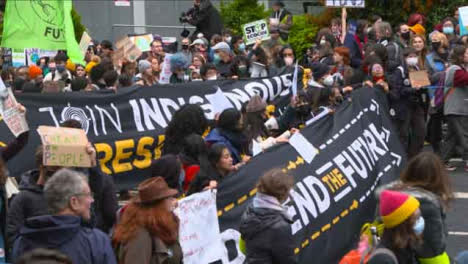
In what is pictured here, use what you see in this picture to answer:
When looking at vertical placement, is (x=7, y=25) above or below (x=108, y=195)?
above

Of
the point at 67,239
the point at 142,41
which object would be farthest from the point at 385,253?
the point at 142,41

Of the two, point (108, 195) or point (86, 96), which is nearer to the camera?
point (108, 195)

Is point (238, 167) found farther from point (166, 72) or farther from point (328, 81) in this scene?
point (166, 72)

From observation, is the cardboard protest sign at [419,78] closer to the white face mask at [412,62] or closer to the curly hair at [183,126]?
the white face mask at [412,62]

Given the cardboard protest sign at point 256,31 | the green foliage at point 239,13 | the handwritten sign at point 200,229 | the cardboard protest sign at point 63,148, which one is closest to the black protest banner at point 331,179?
the handwritten sign at point 200,229

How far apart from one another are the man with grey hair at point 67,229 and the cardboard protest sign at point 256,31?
46.0 feet

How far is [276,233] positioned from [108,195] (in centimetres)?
117

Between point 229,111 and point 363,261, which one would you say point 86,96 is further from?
point 363,261

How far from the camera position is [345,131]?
9773 millimetres

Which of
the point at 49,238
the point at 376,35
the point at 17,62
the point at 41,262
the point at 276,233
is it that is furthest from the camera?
the point at 17,62

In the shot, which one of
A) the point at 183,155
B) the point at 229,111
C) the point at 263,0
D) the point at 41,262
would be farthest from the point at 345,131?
the point at 263,0

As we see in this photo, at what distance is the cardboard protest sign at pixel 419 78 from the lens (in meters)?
14.2

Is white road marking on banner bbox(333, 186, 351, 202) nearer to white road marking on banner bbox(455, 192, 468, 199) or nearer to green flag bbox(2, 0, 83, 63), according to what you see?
green flag bbox(2, 0, 83, 63)

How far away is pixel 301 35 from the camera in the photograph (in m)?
24.8
